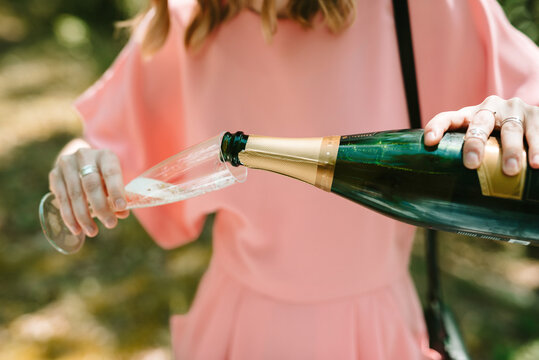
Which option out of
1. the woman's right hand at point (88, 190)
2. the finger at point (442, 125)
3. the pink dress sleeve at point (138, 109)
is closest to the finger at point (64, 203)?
the woman's right hand at point (88, 190)

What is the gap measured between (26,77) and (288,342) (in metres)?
4.31

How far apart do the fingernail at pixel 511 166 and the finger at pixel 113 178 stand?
1.77ft

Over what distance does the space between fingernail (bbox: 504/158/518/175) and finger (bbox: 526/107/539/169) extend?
0.02 metres

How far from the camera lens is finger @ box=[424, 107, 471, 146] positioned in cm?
53

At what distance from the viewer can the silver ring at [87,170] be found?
28.7 inches

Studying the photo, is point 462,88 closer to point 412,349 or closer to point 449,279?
point 412,349

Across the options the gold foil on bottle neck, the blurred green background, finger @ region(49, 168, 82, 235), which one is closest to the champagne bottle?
the gold foil on bottle neck

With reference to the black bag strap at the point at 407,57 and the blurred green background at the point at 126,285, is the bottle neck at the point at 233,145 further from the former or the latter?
the blurred green background at the point at 126,285

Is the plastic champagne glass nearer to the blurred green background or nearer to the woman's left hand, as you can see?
the woman's left hand

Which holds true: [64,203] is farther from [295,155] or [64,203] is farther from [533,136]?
[533,136]

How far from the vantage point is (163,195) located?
75 cm

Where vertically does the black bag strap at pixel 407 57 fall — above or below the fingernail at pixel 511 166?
above

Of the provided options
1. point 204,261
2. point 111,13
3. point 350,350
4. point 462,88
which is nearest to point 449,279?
point 204,261

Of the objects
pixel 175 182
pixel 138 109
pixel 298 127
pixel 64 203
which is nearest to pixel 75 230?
pixel 64 203
